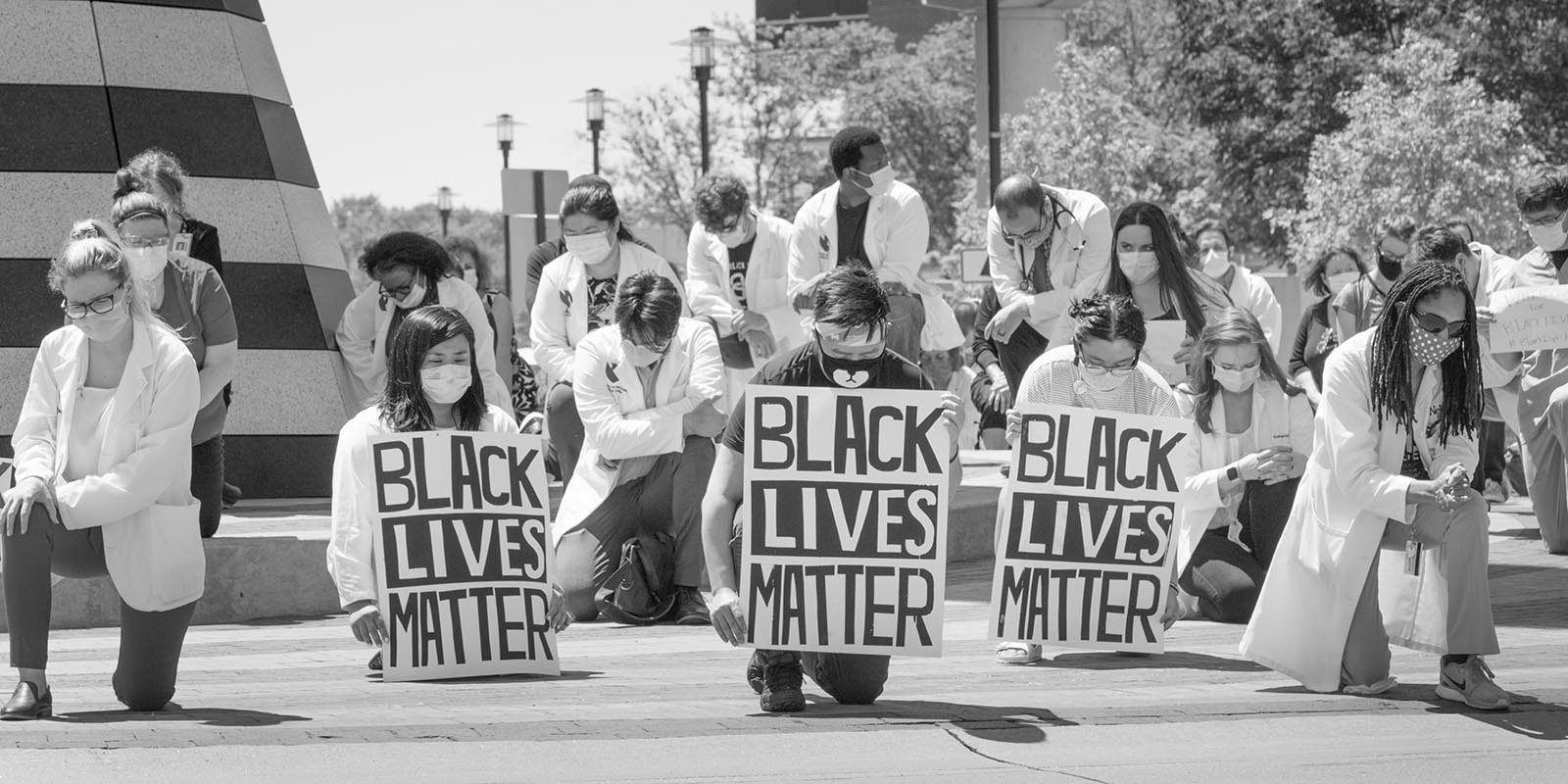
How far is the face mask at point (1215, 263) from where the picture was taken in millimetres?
13555

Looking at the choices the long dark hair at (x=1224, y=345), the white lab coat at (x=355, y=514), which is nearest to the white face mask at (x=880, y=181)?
the long dark hair at (x=1224, y=345)

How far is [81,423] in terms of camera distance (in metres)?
6.44

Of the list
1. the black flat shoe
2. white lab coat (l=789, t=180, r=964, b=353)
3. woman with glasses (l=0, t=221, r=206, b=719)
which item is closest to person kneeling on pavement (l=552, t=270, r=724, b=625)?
white lab coat (l=789, t=180, r=964, b=353)

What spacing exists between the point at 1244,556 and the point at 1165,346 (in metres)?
0.97

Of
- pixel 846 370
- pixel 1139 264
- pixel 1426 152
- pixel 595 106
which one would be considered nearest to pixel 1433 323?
pixel 846 370

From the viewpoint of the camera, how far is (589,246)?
10.5 m

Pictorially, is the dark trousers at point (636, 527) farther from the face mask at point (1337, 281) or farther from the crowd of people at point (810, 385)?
the face mask at point (1337, 281)

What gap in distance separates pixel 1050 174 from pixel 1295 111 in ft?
28.1

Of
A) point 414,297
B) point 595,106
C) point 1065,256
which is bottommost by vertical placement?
point 414,297

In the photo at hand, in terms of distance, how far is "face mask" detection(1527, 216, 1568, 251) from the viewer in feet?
33.5

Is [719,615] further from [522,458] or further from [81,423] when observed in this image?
[81,423]

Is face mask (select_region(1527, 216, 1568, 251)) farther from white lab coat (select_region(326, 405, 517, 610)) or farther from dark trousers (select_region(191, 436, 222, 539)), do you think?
dark trousers (select_region(191, 436, 222, 539))

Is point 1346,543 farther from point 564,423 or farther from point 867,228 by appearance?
point 564,423

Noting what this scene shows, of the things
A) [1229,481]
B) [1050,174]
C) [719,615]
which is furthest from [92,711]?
[1050,174]
